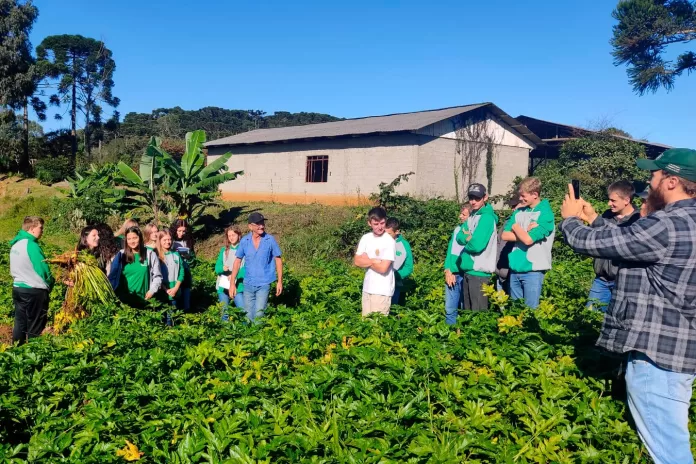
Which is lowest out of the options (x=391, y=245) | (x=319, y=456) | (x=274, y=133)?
(x=319, y=456)

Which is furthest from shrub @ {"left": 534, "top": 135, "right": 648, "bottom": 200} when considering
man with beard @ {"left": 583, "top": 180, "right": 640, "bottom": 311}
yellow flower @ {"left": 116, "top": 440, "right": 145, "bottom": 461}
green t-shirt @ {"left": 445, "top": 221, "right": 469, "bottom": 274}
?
yellow flower @ {"left": 116, "top": 440, "right": 145, "bottom": 461}

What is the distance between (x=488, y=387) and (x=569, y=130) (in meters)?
26.5

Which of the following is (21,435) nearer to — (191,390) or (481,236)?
(191,390)

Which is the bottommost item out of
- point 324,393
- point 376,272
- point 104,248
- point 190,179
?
point 324,393

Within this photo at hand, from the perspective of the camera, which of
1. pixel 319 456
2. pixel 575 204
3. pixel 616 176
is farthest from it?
pixel 616 176

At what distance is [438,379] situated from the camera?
12.0ft

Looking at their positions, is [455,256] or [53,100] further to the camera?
[53,100]

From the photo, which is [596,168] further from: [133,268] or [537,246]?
[133,268]

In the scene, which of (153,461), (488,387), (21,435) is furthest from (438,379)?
(21,435)

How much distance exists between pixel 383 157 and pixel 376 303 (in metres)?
14.4

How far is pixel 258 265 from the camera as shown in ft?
23.0

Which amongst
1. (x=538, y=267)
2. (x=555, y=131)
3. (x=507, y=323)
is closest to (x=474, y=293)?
(x=538, y=267)

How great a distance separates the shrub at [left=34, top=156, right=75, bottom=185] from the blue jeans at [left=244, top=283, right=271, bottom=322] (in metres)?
29.3

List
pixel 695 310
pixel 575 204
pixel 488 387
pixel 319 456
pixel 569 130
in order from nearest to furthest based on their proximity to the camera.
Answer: pixel 319 456 < pixel 695 310 < pixel 575 204 < pixel 488 387 < pixel 569 130
